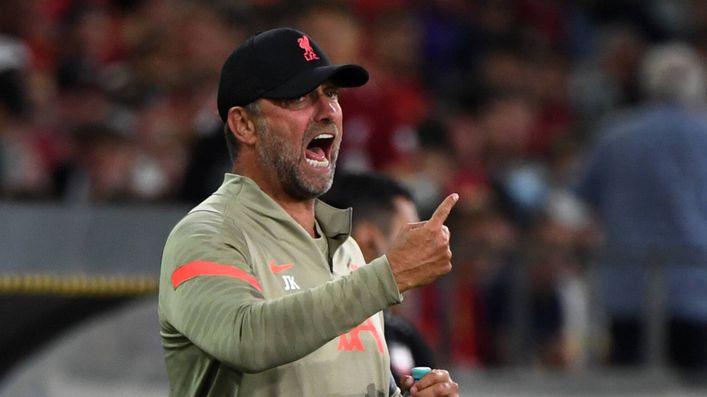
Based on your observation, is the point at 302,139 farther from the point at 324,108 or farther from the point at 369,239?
the point at 369,239

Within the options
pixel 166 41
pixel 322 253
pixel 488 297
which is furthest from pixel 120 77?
pixel 322 253

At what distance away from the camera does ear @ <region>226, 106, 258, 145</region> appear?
3932 mm

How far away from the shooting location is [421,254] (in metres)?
3.57

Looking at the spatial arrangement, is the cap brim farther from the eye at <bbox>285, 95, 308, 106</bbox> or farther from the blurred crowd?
the blurred crowd

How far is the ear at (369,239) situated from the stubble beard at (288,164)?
1530mm

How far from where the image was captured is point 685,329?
855 centimetres

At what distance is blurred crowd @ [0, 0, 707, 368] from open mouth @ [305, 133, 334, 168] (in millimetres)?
3681

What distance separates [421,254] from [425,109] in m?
7.85

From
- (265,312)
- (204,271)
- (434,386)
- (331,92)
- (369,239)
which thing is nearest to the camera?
(265,312)

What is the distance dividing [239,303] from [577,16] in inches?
429

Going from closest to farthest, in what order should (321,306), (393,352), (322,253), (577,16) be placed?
(321,306), (322,253), (393,352), (577,16)

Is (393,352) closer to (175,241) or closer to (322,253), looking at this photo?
(322,253)

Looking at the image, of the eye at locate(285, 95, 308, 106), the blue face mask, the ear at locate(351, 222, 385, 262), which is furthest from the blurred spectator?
the eye at locate(285, 95, 308, 106)

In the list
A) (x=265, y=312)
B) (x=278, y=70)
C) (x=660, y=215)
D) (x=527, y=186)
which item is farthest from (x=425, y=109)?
(x=265, y=312)
